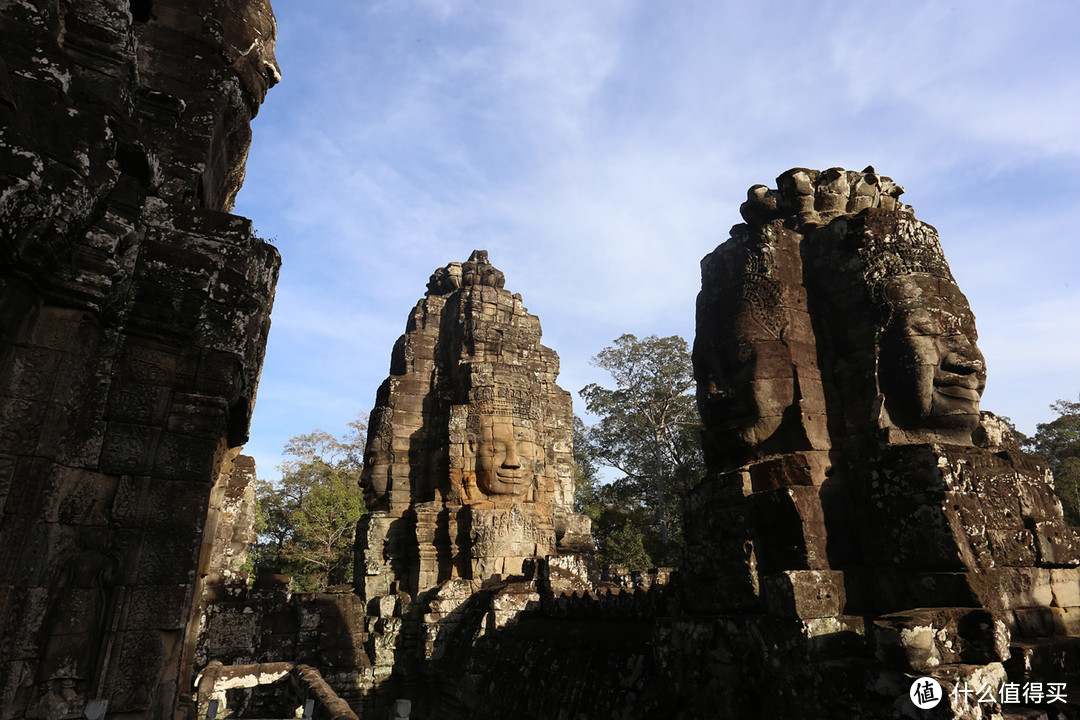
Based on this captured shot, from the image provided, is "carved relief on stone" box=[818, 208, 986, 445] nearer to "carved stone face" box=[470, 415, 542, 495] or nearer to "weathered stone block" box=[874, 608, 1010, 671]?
"weathered stone block" box=[874, 608, 1010, 671]

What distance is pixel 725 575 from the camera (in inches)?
140

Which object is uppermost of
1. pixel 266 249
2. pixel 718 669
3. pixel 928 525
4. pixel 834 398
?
pixel 266 249

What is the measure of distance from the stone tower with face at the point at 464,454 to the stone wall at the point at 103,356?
23.7 ft

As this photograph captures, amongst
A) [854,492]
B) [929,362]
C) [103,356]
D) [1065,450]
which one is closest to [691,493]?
[854,492]

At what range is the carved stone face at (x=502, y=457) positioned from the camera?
10.5 meters

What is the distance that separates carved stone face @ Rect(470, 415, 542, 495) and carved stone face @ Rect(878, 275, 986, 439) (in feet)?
24.8

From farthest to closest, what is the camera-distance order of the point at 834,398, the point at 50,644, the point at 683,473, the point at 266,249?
1. the point at 683,473
2. the point at 834,398
3. the point at 266,249
4. the point at 50,644

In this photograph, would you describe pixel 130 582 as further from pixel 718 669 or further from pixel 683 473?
pixel 683 473

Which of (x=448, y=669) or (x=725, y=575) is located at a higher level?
(x=725, y=575)

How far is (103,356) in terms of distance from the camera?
2.68 metres

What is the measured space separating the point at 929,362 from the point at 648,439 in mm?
23757

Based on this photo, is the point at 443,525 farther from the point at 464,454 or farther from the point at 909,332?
the point at 909,332

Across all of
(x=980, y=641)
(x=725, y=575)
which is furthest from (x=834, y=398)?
(x=980, y=641)

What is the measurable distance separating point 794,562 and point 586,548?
8690 mm
